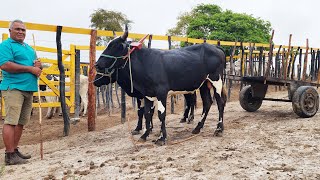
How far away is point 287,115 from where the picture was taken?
8.41m

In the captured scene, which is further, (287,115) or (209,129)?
(287,115)

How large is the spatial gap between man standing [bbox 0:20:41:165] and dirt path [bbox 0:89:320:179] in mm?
414

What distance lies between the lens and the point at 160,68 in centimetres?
607

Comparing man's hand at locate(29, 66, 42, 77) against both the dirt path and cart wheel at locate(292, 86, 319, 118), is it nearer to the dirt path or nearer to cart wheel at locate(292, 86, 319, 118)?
the dirt path

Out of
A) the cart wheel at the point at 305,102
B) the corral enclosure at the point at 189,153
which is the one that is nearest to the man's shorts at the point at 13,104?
the corral enclosure at the point at 189,153

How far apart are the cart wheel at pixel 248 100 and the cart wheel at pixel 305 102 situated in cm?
152

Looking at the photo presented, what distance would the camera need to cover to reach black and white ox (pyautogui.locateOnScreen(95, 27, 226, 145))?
5984 mm

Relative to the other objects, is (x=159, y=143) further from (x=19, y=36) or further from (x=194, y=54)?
(x=19, y=36)

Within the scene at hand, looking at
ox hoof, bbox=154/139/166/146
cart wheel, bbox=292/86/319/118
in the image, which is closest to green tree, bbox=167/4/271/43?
cart wheel, bbox=292/86/319/118

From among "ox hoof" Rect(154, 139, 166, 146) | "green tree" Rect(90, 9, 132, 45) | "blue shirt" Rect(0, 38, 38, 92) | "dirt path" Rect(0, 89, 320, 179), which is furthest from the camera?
"green tree" Rect(90, 9, 132, 45)

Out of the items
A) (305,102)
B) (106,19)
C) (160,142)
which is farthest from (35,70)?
(106,19)

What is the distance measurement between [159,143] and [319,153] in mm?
2494

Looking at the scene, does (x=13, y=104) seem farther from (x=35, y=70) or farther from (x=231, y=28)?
(x=231, y=28)

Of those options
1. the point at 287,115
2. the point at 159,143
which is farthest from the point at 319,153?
the point at 287,115
